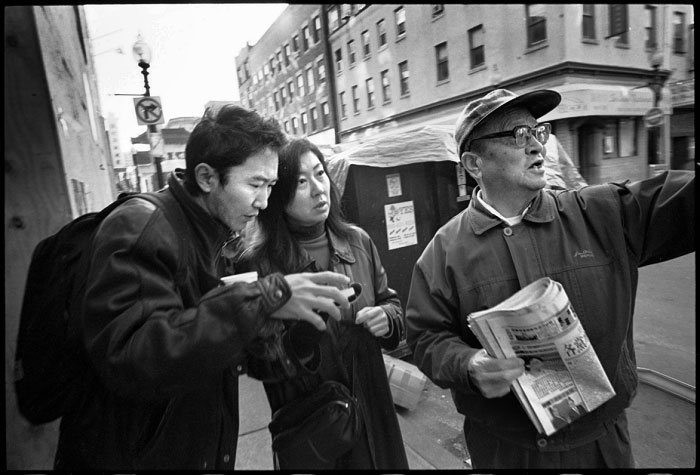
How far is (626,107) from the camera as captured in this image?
1845 millimetres

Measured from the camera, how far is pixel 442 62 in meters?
1.93

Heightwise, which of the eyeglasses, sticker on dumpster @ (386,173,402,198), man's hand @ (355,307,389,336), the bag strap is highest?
the eyeglasses

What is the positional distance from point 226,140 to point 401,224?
1.87 metres

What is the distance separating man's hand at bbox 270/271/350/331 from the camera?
1061 mm

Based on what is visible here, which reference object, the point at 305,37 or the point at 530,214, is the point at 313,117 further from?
the point at 530,214

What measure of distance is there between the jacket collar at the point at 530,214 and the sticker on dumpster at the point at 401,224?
133 cm

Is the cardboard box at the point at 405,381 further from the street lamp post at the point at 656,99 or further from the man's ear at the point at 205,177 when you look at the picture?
the street lamp post at the point at 656,99

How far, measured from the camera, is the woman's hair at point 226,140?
43.6 inches

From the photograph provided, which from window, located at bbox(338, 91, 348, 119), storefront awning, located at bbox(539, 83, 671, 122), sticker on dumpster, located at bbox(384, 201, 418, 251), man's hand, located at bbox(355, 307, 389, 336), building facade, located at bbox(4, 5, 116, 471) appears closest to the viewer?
building facade, located at bbox(4, 5, 116, 471)

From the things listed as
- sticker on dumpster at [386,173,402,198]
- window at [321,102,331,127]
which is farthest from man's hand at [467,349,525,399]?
sticker on dumpster at [386,173,402,198]

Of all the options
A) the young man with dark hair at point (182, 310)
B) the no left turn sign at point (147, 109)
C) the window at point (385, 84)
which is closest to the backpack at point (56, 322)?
the young man with dark hair at point (182, 310)

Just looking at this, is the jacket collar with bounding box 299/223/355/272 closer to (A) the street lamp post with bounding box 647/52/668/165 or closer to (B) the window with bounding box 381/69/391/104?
(B) the window with bounding box 381/69/391/104

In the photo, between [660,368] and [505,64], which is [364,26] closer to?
[505,64]

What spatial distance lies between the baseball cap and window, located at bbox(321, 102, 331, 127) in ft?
2.39
